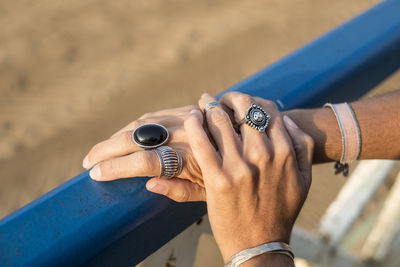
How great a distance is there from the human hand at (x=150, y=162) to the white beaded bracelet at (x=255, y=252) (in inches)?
6.8

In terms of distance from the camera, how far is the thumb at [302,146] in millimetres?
1159

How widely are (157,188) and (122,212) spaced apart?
10 cm

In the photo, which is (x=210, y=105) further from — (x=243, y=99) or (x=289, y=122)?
(x=289, y=122)

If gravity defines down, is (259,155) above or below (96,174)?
below

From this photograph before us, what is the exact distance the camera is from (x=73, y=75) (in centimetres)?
504

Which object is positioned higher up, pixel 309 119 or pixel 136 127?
pixel 136 127

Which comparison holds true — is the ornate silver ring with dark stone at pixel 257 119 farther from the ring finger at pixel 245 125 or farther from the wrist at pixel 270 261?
the wrist at pixel 270 261

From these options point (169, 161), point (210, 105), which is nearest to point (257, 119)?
point (210, 105)

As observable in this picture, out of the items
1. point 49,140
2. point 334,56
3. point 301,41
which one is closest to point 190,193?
point 334,56

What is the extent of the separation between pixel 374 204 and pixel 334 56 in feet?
9.36

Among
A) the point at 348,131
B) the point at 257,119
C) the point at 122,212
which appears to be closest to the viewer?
the point at 122,212

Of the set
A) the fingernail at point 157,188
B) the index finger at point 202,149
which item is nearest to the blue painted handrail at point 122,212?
the fingernail at point 157,188

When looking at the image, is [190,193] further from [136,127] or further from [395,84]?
[395,84]

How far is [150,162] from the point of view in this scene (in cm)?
101
